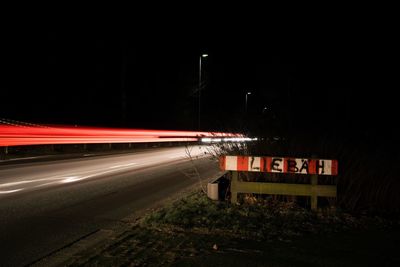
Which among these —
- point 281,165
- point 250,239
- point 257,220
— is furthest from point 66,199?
point 250,239

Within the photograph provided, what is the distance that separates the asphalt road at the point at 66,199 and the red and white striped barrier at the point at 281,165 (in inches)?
92.5

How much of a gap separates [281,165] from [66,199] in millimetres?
5322

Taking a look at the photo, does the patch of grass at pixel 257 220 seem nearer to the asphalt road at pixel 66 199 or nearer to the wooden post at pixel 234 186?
the wooden post at pixel 234 186

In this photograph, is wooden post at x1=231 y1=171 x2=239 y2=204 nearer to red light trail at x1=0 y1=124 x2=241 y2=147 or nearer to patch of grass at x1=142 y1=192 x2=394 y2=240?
patch of grass at x1=142 y1=192 x2=394 y2=240

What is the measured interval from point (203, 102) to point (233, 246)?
7519cm

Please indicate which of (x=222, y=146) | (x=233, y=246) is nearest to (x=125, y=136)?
(x=222, y=146)

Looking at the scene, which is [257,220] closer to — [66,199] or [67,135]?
[66,199]

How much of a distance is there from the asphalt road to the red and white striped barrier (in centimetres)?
235

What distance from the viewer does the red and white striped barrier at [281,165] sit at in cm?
995

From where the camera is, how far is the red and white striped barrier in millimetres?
9953

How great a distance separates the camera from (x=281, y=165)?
10.2 meters

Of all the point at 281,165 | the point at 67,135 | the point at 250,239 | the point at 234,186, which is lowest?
the point at 250,239

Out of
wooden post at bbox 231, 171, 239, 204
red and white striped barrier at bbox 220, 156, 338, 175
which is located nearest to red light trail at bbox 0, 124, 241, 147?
wooden post at bbox 231, 171, 239, 204

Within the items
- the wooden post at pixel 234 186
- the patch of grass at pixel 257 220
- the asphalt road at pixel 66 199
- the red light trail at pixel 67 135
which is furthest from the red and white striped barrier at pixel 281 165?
the red light trail at pixel 67 135
